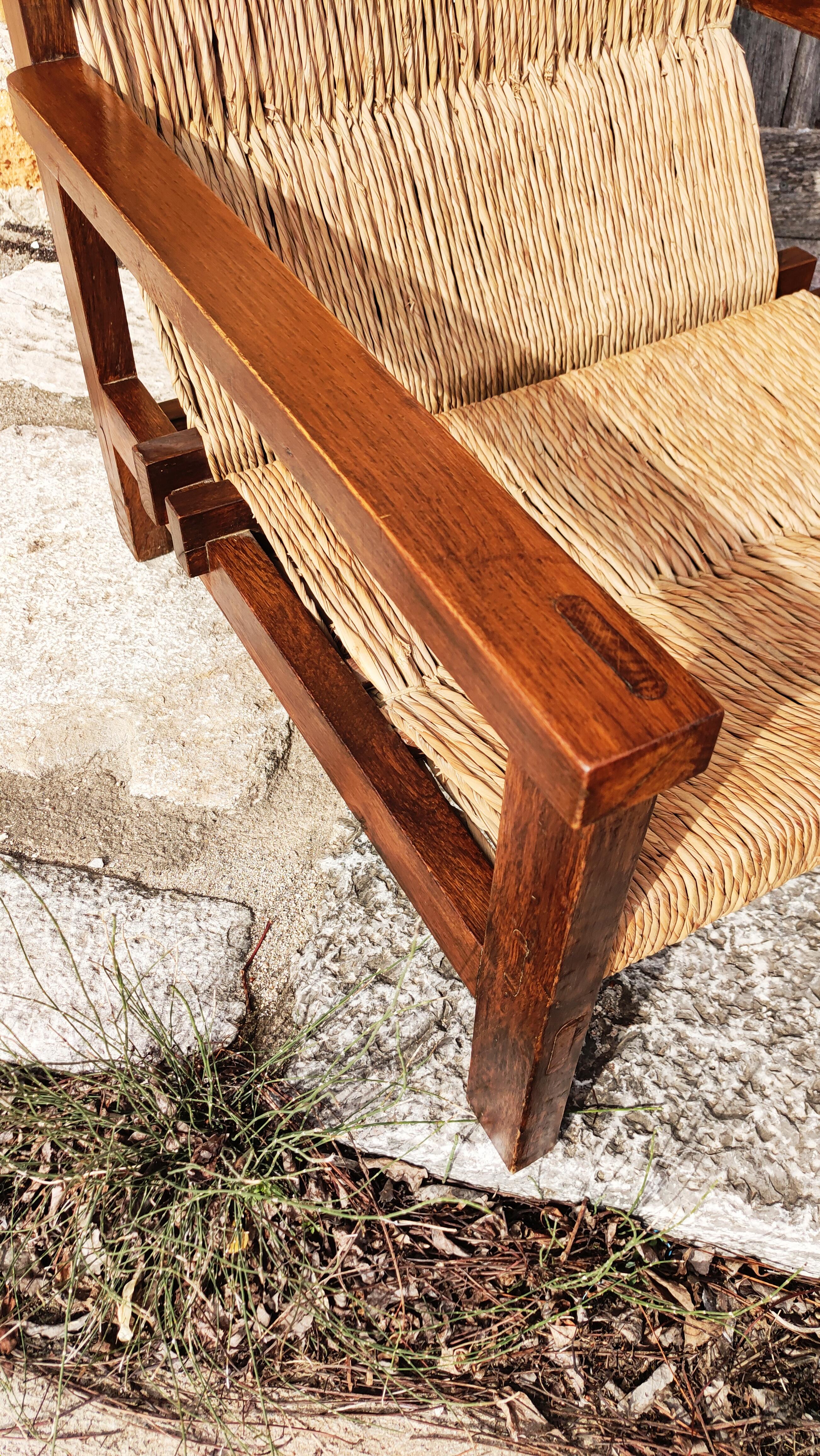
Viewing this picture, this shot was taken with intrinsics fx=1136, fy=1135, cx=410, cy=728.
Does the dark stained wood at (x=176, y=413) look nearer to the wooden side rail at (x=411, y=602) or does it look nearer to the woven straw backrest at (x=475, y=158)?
the wooden side rail at (x=411, y=602)

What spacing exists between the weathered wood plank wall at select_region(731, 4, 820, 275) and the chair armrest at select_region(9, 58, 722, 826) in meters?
1.36

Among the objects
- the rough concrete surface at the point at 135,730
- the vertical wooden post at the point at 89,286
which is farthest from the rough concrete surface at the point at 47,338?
the vertical wooden post at the point at 89,286

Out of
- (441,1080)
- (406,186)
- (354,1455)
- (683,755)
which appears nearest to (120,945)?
(441,1080)

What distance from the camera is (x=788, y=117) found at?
2.09m

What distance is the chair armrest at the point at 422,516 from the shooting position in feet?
2.02

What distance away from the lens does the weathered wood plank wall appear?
197cm

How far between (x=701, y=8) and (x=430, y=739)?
115cm

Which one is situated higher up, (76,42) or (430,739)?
(76,42)

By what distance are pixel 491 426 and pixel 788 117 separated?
3.82 ft

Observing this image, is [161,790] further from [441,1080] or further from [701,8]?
[701,8]

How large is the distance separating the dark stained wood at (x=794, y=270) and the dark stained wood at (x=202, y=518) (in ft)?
3.03

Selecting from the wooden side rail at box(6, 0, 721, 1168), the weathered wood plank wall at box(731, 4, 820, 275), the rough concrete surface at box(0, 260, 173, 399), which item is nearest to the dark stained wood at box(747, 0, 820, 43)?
the weathered wood plank wall at box(731, 4, 820, 275)

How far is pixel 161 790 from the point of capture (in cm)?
142

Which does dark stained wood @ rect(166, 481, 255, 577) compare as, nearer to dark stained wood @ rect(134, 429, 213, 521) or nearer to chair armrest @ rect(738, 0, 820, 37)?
dark stained wood @ rect(134, 429, 213, 521)
